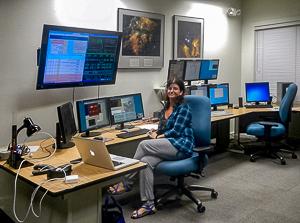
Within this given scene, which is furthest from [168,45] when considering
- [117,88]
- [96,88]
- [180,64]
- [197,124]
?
[197,124]

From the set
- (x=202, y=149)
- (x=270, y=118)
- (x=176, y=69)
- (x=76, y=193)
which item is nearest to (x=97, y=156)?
(x=76, y=193)

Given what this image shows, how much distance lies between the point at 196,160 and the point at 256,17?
4.13 meters

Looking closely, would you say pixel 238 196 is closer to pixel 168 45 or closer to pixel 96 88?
pixel 96 88

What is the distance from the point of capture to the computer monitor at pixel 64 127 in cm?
290

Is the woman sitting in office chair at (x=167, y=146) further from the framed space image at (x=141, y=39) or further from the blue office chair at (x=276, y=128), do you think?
the blue office chair at (x=276, y=128)

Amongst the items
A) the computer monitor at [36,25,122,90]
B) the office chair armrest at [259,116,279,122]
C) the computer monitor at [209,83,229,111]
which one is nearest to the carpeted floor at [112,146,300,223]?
the office chair armrest at [259,116,279,122]

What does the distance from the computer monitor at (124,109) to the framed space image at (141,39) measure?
2.42 ft

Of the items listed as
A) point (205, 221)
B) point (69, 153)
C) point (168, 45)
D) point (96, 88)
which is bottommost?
point (205, 221)

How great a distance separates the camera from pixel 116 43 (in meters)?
3.63

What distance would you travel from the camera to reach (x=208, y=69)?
5.02m

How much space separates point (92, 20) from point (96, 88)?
2.68ft

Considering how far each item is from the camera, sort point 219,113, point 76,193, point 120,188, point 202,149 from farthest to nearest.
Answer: point 219,113
point 120,188
point 202,149
point 76,193

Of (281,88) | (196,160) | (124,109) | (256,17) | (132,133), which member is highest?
(256,17)

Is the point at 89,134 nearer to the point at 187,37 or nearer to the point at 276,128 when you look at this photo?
the point at 187,37
